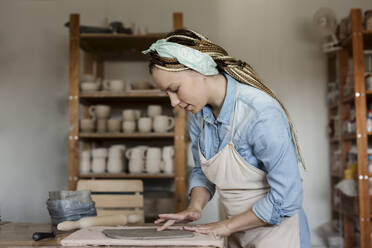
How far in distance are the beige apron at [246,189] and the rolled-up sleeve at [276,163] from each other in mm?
99

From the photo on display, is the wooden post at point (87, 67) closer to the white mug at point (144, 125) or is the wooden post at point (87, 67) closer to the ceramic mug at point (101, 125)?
the ceramic mug at point (101, 125)

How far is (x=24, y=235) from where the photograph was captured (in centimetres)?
138

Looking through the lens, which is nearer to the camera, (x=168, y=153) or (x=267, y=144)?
(x=267, y=144)

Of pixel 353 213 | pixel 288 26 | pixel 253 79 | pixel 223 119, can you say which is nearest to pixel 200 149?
pixel 223 119

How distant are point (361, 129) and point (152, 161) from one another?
1.48 m

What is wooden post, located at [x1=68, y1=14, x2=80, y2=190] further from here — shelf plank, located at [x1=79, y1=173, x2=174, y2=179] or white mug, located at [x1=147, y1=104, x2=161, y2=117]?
white mug, located at [x1=147, y1=104, x2=161, y2=117]

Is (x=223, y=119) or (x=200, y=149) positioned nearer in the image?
(x=223, y=119)

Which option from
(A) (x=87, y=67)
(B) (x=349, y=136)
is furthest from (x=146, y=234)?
(A) (x=87, y=67)

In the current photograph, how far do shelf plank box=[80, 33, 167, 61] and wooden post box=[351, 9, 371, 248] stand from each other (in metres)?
1.35

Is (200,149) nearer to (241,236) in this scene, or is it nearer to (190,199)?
(190,199)

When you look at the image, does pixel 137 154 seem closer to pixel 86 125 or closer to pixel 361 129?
pixel 86 125

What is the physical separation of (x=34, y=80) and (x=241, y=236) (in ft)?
9.71

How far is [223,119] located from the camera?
49.7 inches

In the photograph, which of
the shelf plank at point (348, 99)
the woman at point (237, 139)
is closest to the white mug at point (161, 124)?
the shelf plank at point (348, 99)
